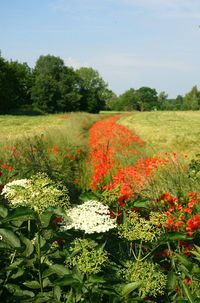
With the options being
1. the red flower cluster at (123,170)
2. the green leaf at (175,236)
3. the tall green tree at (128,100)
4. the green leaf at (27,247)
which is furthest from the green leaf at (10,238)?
the tall green tree at (128,100)

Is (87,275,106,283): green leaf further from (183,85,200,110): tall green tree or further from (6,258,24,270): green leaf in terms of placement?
(183,85,200,110): tall green tree

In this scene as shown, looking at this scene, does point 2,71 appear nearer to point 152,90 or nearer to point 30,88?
point 30,88

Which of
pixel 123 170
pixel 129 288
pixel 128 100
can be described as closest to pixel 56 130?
pixel 123 170

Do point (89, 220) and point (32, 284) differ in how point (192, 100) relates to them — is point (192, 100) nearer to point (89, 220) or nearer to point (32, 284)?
point (89, 220)

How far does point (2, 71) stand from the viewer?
53.4 m

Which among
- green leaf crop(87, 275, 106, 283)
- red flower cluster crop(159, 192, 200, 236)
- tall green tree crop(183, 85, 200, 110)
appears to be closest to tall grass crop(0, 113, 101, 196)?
red flower cluster crop(159, 192, 200, 236)

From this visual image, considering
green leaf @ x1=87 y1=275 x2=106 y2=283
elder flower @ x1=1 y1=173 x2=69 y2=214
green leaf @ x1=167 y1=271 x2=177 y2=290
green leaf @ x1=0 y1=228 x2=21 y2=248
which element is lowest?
green leaf @ x1=167 y1=271 x2=177 y2=290

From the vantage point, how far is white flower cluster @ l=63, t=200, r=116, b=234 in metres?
2.37

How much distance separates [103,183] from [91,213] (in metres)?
5.09

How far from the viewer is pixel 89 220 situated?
2.41 metres

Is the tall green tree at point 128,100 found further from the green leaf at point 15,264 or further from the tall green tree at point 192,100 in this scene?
the green leaf at point 15,264

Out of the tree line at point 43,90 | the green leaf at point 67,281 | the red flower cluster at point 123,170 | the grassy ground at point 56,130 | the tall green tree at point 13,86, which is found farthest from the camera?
the tree line at point 43,90

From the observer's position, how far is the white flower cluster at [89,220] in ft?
7.77

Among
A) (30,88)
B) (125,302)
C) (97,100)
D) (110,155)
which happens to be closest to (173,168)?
(110,155)
